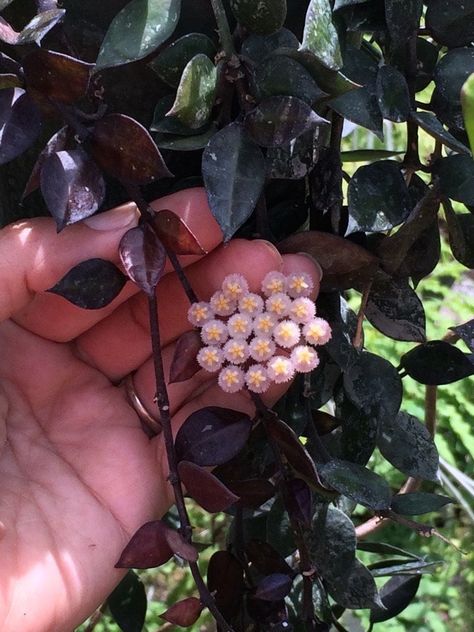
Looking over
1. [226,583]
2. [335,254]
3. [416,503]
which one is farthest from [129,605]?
[335,254]

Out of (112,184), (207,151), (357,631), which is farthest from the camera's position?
(357,631)

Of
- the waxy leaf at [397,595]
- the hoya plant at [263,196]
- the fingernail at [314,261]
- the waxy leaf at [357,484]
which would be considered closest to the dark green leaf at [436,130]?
the hoya plant at [263,196]

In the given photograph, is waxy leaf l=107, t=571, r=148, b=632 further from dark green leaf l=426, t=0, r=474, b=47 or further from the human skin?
dark green leaf l=426, t=0, r=474, b=47

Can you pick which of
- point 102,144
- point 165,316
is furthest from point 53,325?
point 102,144

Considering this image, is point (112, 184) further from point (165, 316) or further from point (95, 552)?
point (95, 552)

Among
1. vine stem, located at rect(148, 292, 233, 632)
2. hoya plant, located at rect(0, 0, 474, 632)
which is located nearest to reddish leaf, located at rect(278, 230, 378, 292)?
hoya plant, located at rect(0, 0, 474, 632)

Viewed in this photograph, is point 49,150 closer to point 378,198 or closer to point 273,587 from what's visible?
point 378,198
